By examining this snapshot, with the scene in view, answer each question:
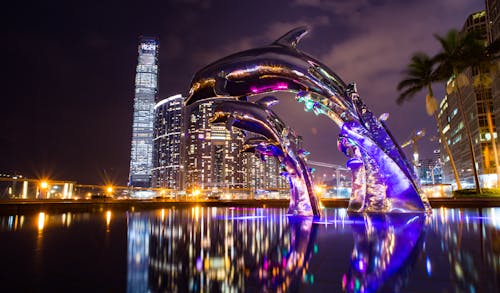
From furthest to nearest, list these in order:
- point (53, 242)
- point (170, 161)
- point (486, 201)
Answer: point (170, 161) < point (486, 201) < point (53, 242)

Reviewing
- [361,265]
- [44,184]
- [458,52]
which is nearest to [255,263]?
[361,265]

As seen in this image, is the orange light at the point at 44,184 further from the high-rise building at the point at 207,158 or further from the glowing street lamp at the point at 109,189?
the high-rise building at the point at 207,158

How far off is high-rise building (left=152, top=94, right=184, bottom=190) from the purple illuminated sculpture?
14783 centimetres

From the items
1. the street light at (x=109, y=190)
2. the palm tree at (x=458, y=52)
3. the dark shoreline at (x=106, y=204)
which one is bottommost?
the dark shoreline at (x=106, y=204)

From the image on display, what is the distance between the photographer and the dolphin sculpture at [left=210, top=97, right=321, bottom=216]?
13.2m

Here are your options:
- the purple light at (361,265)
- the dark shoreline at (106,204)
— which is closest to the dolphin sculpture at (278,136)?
the purple light at (361,265)

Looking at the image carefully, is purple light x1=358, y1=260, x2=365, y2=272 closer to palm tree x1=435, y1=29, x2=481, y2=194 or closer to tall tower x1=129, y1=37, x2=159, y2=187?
palm tree x1=435, y1=29, x2=481, y2=194

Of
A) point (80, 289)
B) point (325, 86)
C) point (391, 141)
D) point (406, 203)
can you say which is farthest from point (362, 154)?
point (80, 289)

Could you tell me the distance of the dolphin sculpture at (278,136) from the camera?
13203mm

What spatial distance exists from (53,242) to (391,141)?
1122 cm

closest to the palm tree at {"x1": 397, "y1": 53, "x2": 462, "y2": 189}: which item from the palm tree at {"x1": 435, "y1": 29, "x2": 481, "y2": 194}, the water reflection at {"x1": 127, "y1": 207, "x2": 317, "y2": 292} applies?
the palm tree at {"x1": 435, "y1": 29, "x2": 481, "y2": 194}

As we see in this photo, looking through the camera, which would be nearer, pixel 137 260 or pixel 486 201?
pixel 137 260

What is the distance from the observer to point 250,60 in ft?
34.7

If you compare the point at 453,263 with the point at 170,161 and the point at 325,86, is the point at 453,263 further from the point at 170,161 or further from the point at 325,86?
the point at 170,161
